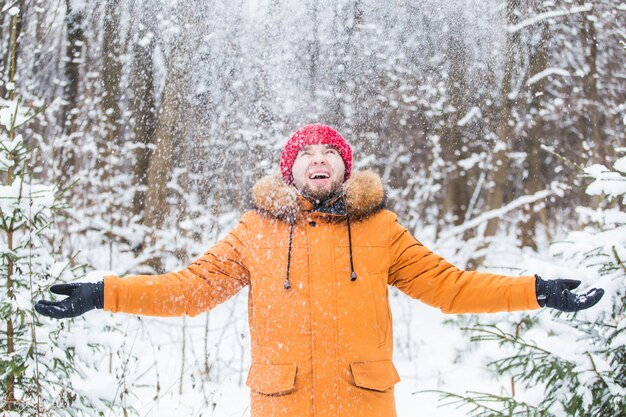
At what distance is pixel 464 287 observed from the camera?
95.7 inches

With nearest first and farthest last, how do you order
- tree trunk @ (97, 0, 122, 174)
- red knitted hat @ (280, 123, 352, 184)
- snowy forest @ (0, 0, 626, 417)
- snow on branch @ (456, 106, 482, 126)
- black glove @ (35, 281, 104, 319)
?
black glove @ (35, 281, 104, 319), red knitted hat @ (280, 123, 352, 184), snowy forest @ (0, 0, 626, 417), tree trunk @ (97, 0, 122, 174), snow on branch @ (456, 106, 482, 126)

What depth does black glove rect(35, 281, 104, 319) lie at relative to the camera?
2.24 meters

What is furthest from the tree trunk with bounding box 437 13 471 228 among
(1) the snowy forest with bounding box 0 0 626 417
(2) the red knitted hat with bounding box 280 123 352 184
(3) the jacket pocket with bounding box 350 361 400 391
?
(3) the jacket pocket with bounding box 350 361 400 391

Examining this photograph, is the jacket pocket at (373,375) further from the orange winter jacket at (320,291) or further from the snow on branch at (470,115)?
the snow on branch at (470,115)

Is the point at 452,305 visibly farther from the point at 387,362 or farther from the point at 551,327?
the point at 551,327

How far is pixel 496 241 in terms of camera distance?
11.7 meters

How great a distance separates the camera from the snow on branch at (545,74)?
9.33 m

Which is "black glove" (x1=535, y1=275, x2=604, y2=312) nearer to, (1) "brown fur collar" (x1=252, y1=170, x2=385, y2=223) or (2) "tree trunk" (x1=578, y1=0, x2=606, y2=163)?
(1) "brown fur collar" (x1=252, y1=170, x2=385, y2=223)

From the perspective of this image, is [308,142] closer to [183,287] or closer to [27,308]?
[183,287]

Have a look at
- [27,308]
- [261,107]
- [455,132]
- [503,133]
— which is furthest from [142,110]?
[27,308]

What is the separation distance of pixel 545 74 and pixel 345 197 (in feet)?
26.8

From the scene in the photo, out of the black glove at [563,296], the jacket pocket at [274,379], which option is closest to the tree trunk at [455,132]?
the black glove at [563,296]

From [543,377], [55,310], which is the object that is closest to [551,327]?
[543,377]

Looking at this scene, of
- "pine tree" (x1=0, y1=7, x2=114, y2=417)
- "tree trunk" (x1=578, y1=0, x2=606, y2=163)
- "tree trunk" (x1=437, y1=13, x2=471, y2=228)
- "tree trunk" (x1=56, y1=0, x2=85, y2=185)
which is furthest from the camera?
"tree trunk" (x1=437, y1=13, x2=471, y2=228)
